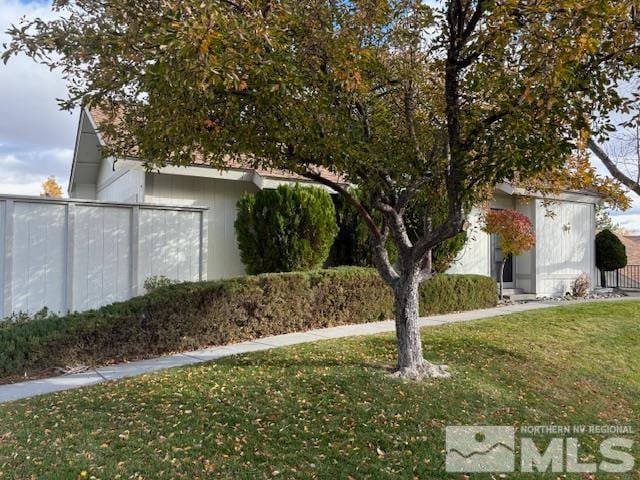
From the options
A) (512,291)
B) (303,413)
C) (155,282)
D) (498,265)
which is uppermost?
(498,265)

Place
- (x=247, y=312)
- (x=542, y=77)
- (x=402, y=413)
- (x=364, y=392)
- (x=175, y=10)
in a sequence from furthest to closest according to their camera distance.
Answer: (x=247, y=312)
(x=364, y=392)
(x=402, y=413)
(x=542, y=77)
(x=175, y=10)

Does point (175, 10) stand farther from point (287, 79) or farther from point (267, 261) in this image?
point (267, 261)

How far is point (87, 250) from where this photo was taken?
26.1ft

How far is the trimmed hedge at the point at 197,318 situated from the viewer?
6215 millimetres

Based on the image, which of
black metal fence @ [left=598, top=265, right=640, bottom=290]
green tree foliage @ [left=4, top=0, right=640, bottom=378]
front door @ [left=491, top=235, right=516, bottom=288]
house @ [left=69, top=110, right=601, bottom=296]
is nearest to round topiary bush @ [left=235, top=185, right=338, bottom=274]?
house @ [left=69, top=110, right=601, bottom=296]

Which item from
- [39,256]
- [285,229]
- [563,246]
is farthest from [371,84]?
[563,246]

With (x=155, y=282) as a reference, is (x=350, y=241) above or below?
above

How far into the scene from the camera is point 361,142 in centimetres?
504

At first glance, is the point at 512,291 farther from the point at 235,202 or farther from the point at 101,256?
the point at 101,256

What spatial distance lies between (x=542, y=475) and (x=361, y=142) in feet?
10.7

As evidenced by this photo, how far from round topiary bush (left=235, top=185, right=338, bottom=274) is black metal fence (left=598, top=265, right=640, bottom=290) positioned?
12289 millimetres

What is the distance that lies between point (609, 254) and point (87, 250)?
16.1 m

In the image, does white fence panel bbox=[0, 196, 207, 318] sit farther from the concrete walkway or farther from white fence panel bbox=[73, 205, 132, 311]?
the concrete walkway

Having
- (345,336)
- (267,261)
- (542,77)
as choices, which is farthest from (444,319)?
(542,77)
